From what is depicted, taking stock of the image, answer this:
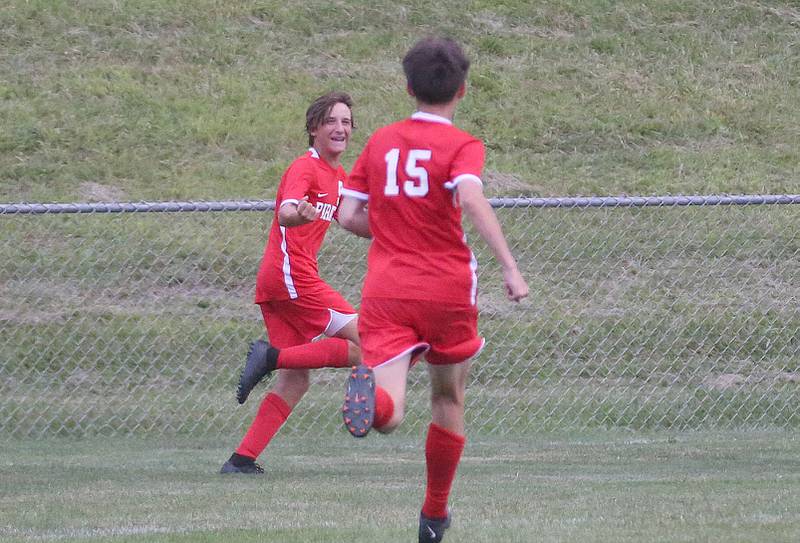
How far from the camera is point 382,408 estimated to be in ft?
13.9

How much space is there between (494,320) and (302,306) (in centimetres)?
364

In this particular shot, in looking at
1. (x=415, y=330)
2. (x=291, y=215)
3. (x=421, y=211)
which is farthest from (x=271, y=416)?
(x=421, y=211)

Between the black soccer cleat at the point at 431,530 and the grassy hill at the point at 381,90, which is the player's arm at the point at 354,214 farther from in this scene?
the grassy hill at the point at 381,90

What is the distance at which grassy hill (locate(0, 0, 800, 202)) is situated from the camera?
1336cm

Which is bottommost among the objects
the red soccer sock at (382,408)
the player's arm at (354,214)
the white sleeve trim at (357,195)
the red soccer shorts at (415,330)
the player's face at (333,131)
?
the player's face at (333,131)

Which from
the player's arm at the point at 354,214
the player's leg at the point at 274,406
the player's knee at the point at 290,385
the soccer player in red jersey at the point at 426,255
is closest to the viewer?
the soccer player in red jersey at the point at 426,255

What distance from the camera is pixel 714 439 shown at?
27.3 feet

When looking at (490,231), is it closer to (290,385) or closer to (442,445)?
(442,445)

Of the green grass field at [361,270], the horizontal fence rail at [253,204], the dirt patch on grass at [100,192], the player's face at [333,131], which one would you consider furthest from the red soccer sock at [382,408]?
the dirt patch on grass at [100,192]

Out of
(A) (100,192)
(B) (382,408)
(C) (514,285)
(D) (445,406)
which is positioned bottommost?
(A) (100,192)

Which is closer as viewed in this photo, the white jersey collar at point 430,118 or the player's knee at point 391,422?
the player's knee at point 391,422

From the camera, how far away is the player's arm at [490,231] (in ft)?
13.5

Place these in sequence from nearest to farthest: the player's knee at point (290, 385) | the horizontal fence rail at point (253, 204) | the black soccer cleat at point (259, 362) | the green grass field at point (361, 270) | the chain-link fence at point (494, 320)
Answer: the green grass field at point (361, 270)
the black soccer cleat at point (259, 362)
the player's knee at point (290, 385)
the horizontal fence rail at point (253, 204)
the chain-link fence at point (494, 320)

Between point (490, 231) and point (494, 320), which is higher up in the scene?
point (490, 231)
